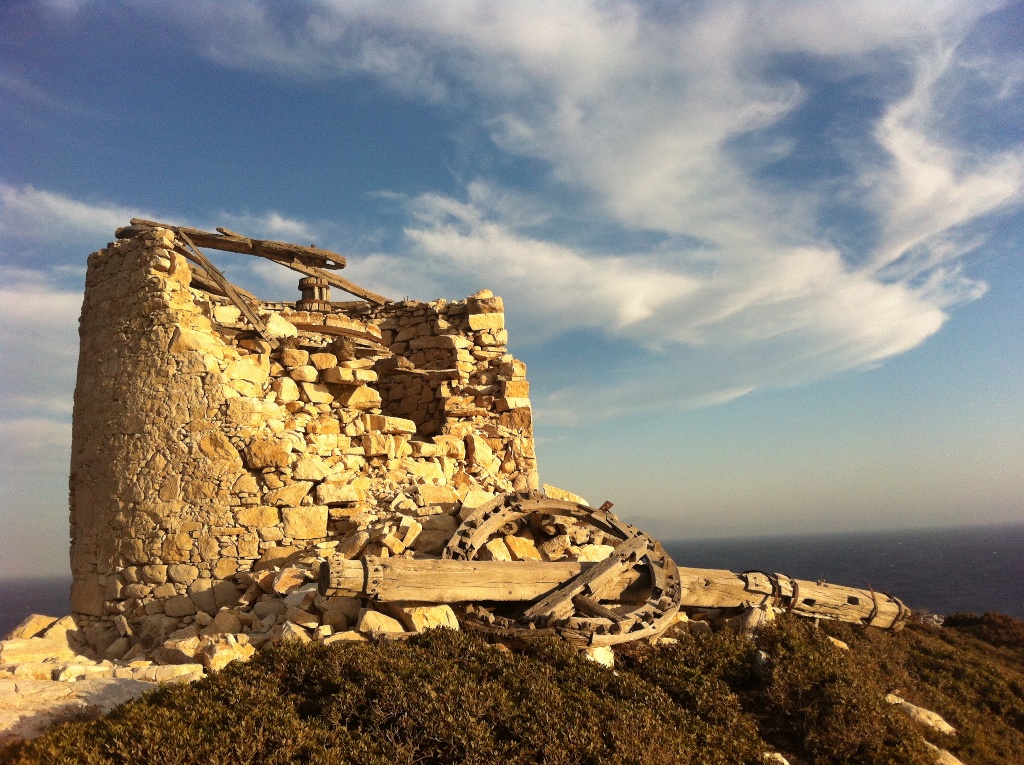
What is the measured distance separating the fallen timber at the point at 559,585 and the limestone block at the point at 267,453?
1.57 metres

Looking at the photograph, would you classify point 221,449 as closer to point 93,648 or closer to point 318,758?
point 93,648

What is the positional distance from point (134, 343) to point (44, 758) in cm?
548

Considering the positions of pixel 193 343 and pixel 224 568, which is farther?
pixel 193 343

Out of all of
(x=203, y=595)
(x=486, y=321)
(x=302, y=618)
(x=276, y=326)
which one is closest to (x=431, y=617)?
(x=302, y=618)

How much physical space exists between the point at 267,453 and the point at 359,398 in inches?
78.5

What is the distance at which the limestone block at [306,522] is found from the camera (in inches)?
311

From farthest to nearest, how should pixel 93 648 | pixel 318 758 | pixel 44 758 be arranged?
1. pixel 93 648
2. pixel 318 758
3. pixel 44 758

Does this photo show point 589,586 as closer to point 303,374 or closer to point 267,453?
point 267,453

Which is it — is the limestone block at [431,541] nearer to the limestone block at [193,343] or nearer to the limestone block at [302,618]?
the limestone block at [302,618]

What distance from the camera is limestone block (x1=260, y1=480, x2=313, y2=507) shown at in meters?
7.87

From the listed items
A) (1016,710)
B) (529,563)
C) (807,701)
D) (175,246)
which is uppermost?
(175,246)

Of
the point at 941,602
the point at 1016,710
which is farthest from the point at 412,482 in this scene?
the point at 941,602

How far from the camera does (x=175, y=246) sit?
8.88 meters

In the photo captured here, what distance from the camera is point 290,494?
7.96 meters
